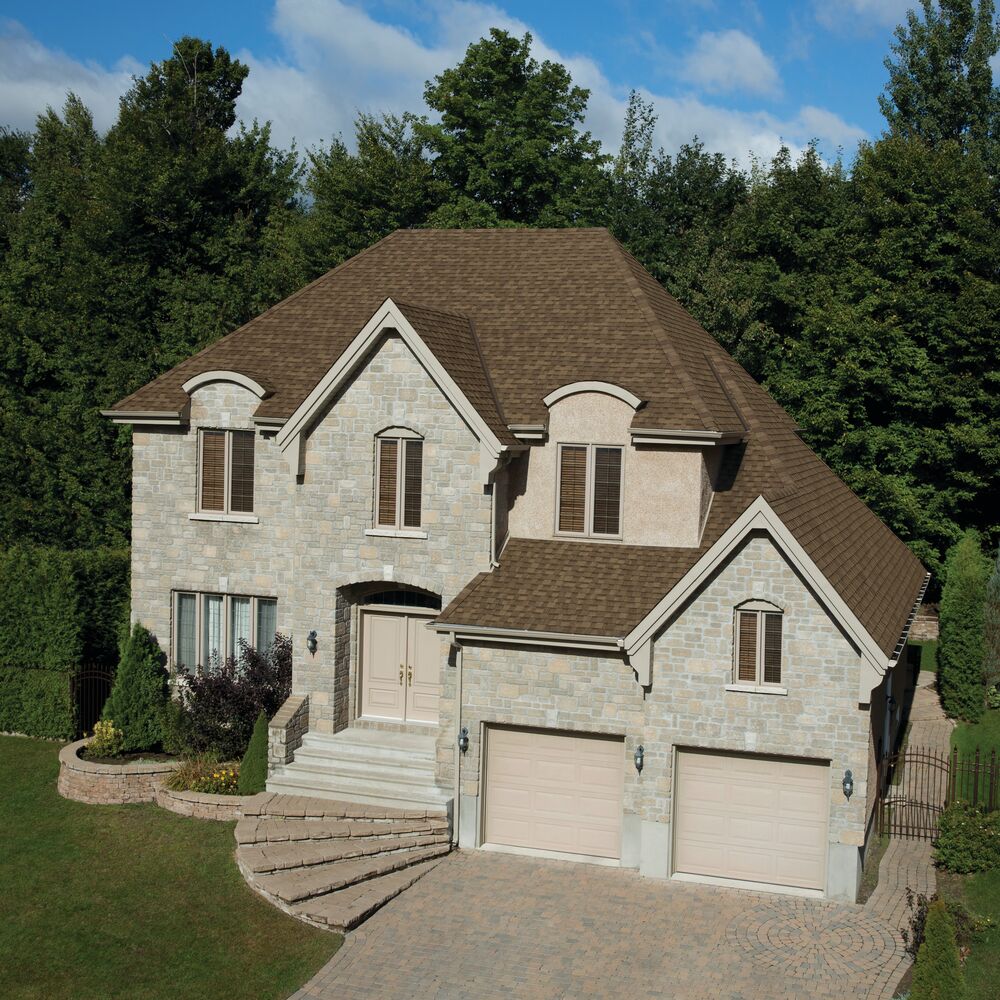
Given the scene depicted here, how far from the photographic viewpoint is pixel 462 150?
145ft

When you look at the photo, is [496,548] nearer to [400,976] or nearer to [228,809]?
[228,809]

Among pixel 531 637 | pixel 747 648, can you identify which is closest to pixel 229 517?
pixel 531 637

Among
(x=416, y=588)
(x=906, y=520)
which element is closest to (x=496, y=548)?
(x=416, y=588)

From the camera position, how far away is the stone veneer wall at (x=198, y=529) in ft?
84.3

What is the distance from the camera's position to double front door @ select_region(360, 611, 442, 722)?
24.5 metres

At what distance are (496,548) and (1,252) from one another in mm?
46273

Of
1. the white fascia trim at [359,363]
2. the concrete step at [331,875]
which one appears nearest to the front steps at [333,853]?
the concrete step at [331,875]

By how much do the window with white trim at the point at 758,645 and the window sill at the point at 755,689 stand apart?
0.04 meters

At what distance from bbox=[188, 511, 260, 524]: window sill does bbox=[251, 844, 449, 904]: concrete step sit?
838cm

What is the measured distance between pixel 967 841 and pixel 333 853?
11.4m

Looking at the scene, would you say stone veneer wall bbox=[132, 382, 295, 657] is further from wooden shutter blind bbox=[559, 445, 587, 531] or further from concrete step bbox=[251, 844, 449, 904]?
concrete step bbox=[251, 844, 449, 904]

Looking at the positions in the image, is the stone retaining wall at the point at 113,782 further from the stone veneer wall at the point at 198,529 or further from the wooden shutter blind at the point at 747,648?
the wooden shutter blind at the point at 747,648

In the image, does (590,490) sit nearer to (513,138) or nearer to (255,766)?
(255,766)

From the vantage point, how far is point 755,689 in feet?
65.8
